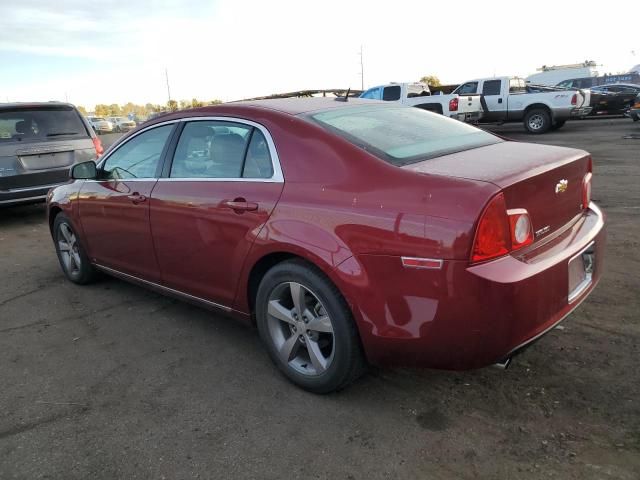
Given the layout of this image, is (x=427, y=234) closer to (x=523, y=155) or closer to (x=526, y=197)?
(x=526, y=197)

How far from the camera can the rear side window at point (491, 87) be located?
18953 millimetres

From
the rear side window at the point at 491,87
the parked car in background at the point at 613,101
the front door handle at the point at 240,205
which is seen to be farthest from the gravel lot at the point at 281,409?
the parked car in background at the point at 613,101

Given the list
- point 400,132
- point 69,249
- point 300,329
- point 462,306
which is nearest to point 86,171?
point 69,249

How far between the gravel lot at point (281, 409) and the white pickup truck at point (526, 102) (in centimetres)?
1526

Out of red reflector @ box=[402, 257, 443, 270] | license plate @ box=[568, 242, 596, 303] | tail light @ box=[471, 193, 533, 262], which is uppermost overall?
tail light @ box=[471, 193, 533, 262]

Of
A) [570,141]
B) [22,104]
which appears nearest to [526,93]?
[570,141]

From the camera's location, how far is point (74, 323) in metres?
4.20

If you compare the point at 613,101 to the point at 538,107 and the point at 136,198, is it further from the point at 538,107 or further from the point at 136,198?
the point at 136,198

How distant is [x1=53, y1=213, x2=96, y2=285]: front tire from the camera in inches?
193

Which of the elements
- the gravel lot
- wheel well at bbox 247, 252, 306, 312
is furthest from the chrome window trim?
the gravel lot

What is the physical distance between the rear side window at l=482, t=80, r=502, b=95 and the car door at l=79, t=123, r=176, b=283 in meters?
17.1

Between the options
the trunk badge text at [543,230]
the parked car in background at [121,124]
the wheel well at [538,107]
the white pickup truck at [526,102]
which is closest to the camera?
the trunk badge text at [543,230]

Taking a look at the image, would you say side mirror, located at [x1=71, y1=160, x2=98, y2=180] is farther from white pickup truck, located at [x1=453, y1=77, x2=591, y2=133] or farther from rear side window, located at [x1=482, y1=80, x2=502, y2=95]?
rear side window, located at [x1=482, y1=80, x2=502, y2=95]

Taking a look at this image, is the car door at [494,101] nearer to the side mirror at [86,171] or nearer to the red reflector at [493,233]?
the side mirror at [86,171]
